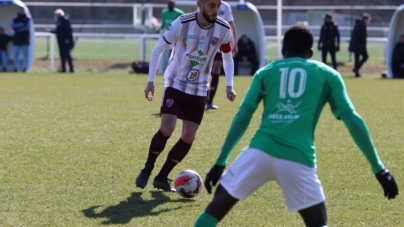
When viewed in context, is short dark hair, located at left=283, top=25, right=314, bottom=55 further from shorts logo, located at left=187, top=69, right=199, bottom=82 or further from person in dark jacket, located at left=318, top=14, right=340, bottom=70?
person in dark jacket, located at left=318, top=14, right=340, bottom=70

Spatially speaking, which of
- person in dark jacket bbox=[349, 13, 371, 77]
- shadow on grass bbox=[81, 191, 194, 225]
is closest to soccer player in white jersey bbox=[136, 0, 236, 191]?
shadow on grass bbox=[81, 191, 194, 225]

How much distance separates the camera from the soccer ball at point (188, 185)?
5.51m

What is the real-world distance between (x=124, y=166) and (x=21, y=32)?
46.7 feet

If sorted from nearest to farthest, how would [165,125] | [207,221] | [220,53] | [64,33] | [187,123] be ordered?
[207,221]
[165,125]
[187,123]
[220,53]
[64,33]

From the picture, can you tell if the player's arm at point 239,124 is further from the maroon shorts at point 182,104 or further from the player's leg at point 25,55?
the player's leg at point 25,55

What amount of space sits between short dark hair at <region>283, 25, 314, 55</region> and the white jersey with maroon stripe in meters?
2.22

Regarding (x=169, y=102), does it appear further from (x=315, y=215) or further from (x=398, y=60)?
(x=398, y=60)

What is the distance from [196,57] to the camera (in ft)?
19.0

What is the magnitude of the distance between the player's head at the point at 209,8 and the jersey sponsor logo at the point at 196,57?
304 mm

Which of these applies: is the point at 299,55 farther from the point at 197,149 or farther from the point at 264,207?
the point at 197,149

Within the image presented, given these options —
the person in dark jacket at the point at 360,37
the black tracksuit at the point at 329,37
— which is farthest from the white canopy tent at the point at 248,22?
the person in dark jacket at the point at 360,37

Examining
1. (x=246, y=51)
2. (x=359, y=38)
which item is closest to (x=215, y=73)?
(x=246, y=51)

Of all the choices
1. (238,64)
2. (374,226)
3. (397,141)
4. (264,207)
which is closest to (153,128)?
(397,141)

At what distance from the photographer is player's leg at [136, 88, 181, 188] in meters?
5.74
